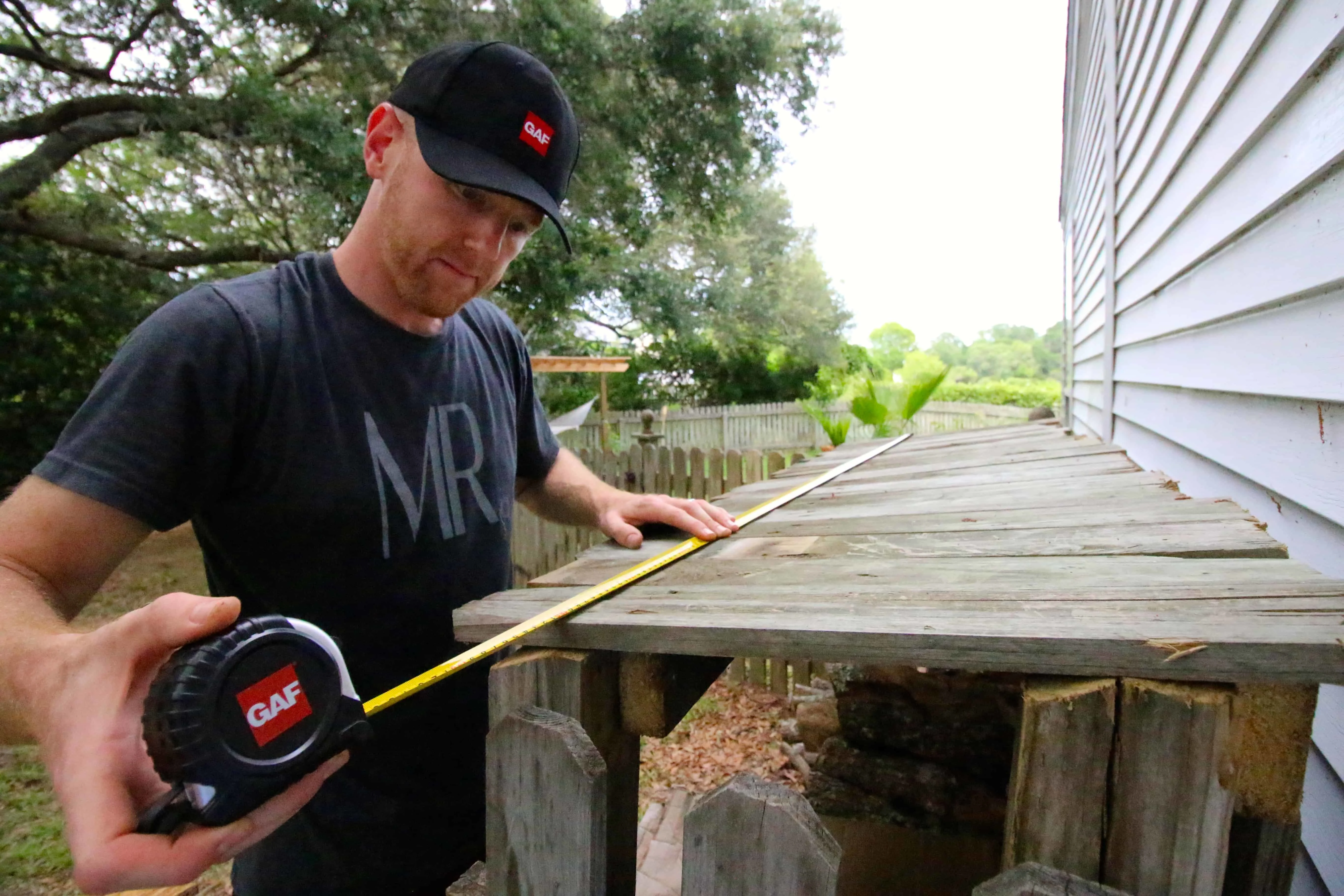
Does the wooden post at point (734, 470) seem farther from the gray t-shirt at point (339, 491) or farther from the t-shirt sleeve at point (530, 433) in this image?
the gray t-shirt at point (339, 491)

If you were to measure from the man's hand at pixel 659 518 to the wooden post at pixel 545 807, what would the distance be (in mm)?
687

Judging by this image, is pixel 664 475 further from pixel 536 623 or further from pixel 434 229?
pixel 536 623

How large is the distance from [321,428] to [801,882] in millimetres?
1198

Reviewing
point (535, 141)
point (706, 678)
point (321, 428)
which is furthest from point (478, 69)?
point (706, 678)

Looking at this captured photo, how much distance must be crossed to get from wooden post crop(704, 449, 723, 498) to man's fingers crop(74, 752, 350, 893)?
5.72 meters

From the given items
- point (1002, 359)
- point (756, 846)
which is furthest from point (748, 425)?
point (1002, 359)

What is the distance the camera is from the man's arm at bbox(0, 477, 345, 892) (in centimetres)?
71

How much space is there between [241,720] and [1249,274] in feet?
7.56

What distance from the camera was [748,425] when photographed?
63.1ft

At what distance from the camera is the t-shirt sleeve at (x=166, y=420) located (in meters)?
1.15

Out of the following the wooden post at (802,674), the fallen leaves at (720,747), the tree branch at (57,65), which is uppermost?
the tree branch at (57,65)

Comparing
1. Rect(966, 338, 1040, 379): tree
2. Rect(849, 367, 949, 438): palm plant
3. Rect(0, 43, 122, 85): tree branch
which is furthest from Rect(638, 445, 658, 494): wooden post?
Rect(966, 338, 1040, 379): tree

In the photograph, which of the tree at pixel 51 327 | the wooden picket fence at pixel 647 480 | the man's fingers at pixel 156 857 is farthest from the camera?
the tree at pixel 51 327

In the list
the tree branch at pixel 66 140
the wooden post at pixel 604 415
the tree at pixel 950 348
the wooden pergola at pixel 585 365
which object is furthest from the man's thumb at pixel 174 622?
the tree at pixel 950 348
